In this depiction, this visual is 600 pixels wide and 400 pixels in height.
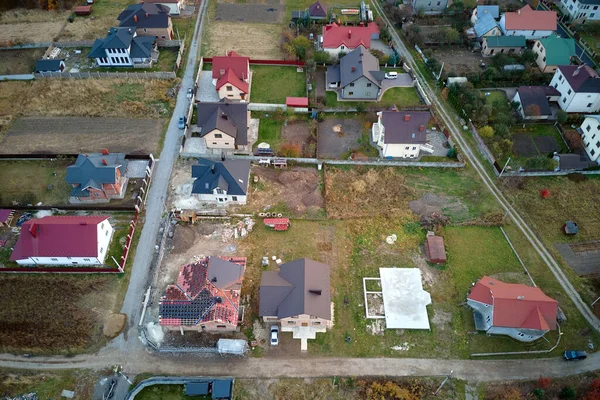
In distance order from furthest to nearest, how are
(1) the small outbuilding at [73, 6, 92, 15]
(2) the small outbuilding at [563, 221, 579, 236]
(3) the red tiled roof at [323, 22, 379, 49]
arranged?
1. (1) the small outbuilding at [73, 6, 92, 15]
2. (3) the red tiled roof at [323, 22, 379, 49]
3. (2) the small outbuilding at [563, 221, 579, 236]

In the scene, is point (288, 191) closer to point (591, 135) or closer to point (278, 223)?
point (278, 223)

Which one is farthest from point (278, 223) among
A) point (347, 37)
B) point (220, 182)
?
point (347, 37)

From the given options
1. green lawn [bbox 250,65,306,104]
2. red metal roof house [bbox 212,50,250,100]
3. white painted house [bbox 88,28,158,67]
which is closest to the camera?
red metal roof house [bbox 212,50,250,100]

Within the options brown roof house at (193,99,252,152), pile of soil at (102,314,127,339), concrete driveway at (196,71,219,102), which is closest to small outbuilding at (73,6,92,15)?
concrete driveway at (196,71,219,102)

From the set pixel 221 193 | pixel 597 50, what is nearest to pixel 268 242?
pixel 221 193

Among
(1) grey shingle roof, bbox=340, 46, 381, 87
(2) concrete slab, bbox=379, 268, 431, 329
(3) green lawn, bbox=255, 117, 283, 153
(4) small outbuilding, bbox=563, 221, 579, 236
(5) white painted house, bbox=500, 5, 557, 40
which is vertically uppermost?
(5) white painted house, bbox=500, 5, 557, 40

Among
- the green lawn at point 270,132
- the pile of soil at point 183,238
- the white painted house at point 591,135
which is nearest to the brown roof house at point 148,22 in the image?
the green lawn at point 270,132

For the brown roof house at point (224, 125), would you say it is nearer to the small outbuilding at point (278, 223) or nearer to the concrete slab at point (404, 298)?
the small outbuilding at point (278, 223)

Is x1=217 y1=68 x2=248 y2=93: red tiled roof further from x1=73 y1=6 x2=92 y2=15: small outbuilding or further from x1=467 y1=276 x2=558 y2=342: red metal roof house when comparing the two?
x1=467 y1=276 x2=558 y2=342: red metal roof house
